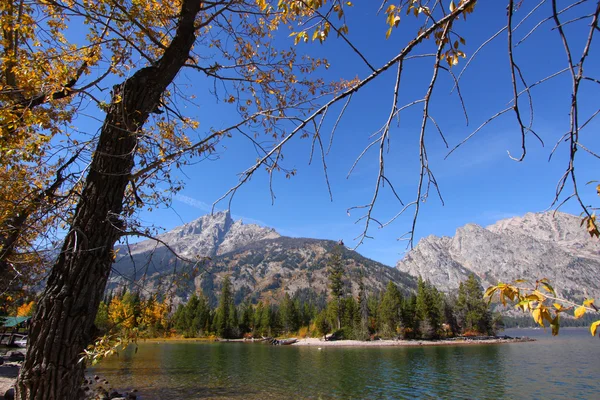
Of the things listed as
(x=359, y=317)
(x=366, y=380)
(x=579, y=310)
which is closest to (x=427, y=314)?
(x=359, y=317)

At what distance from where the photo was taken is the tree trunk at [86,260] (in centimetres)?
248

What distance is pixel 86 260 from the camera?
106 inches

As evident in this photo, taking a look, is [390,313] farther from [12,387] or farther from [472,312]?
[12,387]

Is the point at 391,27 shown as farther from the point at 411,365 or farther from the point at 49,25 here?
the point at 411,365

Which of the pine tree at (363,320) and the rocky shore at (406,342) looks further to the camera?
the pine tree at (363,320)

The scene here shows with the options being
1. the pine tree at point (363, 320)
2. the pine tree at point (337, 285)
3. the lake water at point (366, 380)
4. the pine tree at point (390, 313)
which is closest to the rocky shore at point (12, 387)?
the lake water at point (366, 380)

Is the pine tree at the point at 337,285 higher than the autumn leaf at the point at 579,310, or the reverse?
the pine tree at the point at 337,285

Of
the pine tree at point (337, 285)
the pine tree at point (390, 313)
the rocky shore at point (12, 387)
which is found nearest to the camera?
the rocky shore at point (12, 387)

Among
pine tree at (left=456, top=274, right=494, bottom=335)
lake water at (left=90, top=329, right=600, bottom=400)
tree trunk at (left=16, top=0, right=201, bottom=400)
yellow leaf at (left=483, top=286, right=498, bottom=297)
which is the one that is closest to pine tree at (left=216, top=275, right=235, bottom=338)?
lake water at (left=90, top=329, right=600, bottom=400)

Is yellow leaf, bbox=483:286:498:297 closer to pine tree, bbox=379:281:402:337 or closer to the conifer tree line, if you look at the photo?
the conifer tree line

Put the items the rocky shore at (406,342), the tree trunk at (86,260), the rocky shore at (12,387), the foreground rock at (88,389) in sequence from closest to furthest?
1. the tree trunk at (86,260)
2. the rocky shore at (12,387)
3. the foreground rock at (88,389)
4. the rocky shore at (406,342)

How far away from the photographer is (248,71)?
4699 millimetres

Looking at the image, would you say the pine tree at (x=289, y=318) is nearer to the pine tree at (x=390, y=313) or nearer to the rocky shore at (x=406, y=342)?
the rocky shore at (x=406, y=342)

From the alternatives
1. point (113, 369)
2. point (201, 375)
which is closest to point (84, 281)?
point (201, 375)
